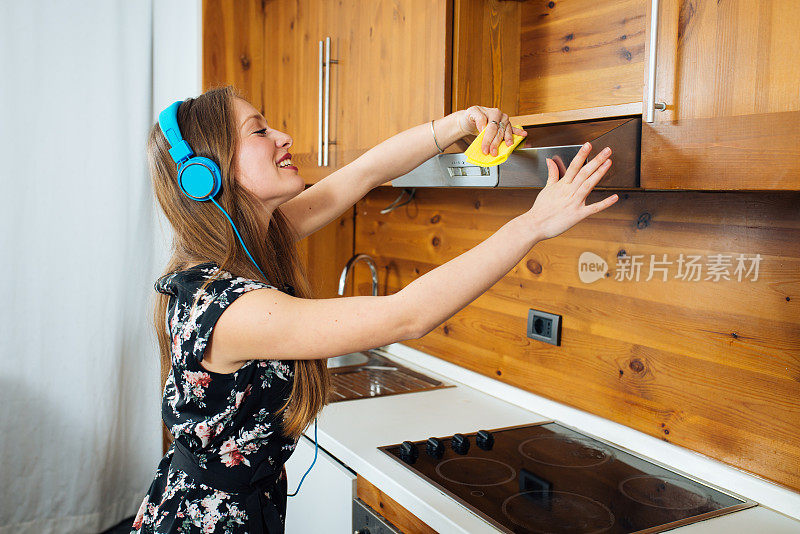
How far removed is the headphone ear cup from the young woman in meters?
0.04

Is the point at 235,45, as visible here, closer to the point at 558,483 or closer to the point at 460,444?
the point at 460,444

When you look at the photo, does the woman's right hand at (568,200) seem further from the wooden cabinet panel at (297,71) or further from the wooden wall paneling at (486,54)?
the wooden cabinet panel at (297,71)

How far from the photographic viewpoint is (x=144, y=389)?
2912 mm

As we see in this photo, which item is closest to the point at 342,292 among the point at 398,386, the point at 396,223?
the point at 396,223

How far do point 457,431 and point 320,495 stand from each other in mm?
374

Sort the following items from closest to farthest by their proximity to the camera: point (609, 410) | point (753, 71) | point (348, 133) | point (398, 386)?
1. point (753, 71)
2. point (609, 410)
3. point (348, 133)
4. point (398, 386)

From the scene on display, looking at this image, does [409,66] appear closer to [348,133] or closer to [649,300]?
[348,133]

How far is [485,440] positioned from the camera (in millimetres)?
1602

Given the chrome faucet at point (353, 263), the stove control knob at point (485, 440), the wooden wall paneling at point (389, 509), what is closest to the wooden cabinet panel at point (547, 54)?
the stove control knob at point (485, 440)

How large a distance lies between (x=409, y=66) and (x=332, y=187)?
0.40m

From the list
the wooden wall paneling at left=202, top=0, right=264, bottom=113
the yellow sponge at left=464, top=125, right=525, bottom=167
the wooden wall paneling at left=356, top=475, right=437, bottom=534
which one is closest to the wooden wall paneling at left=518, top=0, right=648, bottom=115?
the yellow sponge at left=464, top=125, right=525, bottom=167

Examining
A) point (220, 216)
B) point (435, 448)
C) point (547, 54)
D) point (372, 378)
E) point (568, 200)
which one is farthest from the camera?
point (372, 378)

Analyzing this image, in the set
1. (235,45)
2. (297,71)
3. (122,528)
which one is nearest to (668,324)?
(297,71)

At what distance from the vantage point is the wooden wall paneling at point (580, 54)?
1.47 m
